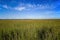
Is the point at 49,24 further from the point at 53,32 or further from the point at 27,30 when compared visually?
the point at 27,30

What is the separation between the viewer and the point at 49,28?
4.62 m

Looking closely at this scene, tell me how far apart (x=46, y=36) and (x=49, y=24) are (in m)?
0.33

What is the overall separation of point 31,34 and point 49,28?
1.46 feet

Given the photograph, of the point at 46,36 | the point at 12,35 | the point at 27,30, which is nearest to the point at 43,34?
the point at 46,36

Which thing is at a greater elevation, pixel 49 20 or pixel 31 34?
pixel 49 20

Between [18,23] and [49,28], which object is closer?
[49,28]

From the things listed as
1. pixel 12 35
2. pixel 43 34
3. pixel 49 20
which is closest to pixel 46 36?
pixel 43 34

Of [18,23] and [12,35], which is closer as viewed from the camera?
[12,35]

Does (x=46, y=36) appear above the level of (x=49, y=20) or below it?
below

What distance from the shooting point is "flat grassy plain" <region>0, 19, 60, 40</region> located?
14.9ft

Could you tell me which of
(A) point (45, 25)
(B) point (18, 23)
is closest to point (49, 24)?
(A) point (45, 25)

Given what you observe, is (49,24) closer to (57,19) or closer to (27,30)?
(57,19)

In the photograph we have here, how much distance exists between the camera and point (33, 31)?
461 centimetres

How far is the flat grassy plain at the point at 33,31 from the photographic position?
14.9 feet
